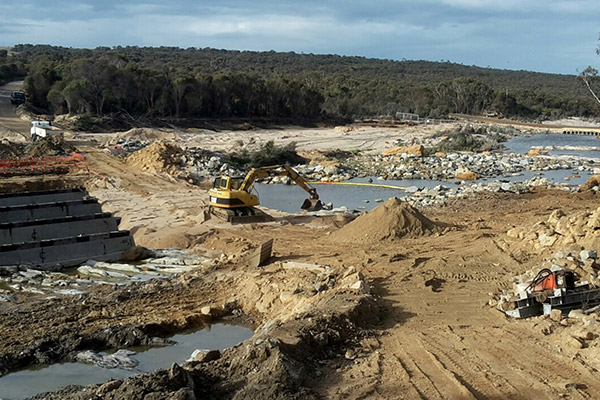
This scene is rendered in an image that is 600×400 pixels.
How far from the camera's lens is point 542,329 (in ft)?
29.6

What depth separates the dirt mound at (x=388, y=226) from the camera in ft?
54.6

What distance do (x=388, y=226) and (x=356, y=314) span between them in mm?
7507

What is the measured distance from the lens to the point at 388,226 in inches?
662

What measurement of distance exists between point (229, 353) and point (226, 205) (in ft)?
39.4

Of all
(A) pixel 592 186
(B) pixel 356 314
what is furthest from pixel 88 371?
(A) pixel 592 186

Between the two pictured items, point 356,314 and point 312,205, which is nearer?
point 356,314

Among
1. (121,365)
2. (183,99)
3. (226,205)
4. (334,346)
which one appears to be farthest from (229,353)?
(183,99)

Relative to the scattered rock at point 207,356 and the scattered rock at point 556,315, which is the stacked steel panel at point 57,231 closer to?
the scattered rock at point 207,356

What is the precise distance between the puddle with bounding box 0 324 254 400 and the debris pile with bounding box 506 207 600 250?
6.70 metres

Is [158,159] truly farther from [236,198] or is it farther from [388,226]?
[388,226]

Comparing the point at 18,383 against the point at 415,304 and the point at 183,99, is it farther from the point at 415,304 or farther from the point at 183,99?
the point at 183,99

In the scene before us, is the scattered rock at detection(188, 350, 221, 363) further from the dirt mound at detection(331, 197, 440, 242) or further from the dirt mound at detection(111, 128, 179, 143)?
the dirt mound at detection(111, 128, 179, 143)

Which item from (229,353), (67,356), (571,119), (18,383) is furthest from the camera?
(571,119)

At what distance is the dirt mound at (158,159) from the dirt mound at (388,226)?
1452 centimetres
